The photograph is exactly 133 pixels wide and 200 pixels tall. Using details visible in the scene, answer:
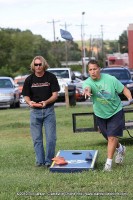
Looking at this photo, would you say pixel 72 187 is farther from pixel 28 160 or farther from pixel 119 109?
pixel 28 160

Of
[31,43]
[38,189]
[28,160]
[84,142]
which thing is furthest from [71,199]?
[31,43]

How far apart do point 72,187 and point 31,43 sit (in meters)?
97.9

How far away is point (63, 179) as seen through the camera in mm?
7180

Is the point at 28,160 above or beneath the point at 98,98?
beneath

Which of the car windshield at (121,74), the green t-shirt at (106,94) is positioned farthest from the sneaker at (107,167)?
the car windshield at (121,74)

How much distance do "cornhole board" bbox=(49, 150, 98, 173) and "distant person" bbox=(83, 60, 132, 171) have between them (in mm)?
291

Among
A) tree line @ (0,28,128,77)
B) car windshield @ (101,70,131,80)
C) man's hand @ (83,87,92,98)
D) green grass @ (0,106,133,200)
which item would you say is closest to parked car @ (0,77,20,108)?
car windshield @ (101,70,131,80)

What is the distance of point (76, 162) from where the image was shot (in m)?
8.16

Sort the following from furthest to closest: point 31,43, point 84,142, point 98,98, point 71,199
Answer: point 31,43 < point 84,142 < point 98,98 < point 71,199

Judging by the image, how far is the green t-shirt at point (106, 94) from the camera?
8062mm

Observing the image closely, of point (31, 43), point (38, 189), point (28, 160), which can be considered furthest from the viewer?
point (31, 43)

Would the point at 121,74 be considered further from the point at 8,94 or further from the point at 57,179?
the point at 57,179

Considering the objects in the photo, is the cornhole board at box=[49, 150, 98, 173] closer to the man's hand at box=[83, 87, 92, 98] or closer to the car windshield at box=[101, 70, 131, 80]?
the man's hand at box=[83, 87, 92, 98]

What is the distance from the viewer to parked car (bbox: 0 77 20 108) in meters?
24.5
